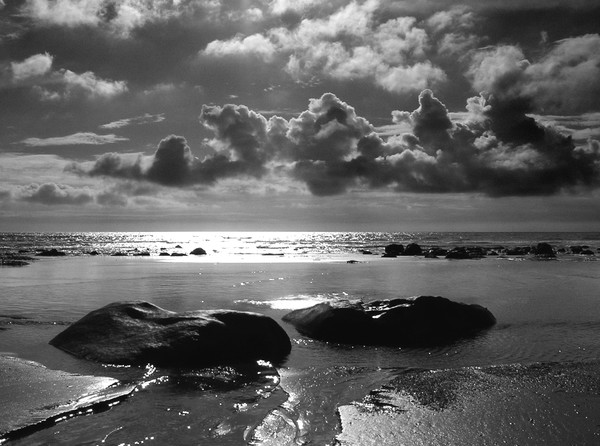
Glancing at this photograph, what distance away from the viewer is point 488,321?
9953 mm

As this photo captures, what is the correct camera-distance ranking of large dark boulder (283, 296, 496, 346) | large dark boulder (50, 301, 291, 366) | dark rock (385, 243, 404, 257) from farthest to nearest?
dark rock (385, 243, 404, 257), large dark boulder (283, 296, 496, 346), large dark boulder (50, 301, 291, 366)

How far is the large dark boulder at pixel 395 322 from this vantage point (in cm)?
877

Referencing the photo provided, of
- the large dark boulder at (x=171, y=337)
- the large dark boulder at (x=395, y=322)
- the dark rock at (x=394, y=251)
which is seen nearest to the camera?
the large dark boulder at (x=171, y=337)

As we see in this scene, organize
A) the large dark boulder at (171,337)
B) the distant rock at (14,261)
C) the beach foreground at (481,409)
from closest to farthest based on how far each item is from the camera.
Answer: the beach foreground at (481,409) < the large dark boulder at (171,337) < the distant rock at (14,261)

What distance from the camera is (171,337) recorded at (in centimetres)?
726

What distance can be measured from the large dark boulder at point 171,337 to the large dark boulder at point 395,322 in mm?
1362

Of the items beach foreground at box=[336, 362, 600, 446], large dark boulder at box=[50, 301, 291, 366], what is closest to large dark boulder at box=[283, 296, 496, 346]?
large dark boulder at box=[50, 301, 291, 366]

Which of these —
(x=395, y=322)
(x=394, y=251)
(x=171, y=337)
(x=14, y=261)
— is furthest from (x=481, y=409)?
(x=394, y=251)

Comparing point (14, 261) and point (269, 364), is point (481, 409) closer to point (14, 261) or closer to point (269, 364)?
point (269, 364)

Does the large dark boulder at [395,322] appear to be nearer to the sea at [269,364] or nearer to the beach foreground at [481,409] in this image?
the sea at [269,364]

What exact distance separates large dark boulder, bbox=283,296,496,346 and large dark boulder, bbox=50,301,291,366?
136 centimetres

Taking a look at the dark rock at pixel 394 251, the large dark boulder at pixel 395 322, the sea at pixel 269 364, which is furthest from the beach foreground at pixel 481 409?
the dark rock at pixel 394 251

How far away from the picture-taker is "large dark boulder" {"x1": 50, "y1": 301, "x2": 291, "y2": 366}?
698cm

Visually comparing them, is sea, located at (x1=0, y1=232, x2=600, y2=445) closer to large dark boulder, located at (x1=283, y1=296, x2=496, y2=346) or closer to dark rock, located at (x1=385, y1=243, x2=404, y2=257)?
large dark boulder, located at (x1=283, y1=296, x2=496, y2=346)
